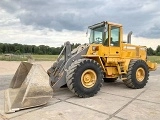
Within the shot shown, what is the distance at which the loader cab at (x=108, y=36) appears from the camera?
660 cm

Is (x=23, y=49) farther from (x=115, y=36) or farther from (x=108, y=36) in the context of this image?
(x=108, y=36)

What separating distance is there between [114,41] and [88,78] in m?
1.90

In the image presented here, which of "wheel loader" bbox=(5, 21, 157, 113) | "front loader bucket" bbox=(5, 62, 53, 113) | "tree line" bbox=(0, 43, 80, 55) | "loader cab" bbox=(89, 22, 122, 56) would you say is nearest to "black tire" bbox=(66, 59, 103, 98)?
"wheel loader" bbox=(5, 21, 157, 113)

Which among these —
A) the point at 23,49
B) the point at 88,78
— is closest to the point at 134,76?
the point at 88,78

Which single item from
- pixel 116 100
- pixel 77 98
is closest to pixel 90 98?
pixel 77 98

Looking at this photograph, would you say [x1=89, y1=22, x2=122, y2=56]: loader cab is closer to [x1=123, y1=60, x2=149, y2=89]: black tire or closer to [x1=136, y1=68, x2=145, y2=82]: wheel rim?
[x1=123, y1=60, x2=149, y2=89]: black tire

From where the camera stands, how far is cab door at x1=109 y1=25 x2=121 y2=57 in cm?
667

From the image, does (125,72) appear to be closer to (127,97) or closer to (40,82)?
(127,97)

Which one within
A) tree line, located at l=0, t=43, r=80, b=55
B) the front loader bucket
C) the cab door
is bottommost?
the front loader bucket

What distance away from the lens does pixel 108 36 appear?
6617mm

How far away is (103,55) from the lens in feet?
21.0

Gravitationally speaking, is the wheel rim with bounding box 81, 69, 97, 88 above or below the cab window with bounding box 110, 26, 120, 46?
below

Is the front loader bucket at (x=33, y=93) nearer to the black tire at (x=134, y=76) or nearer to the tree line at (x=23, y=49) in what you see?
the black tire at (x=134, y=76)

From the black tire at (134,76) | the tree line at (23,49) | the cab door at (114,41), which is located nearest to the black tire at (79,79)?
the cab door at (114,41)
